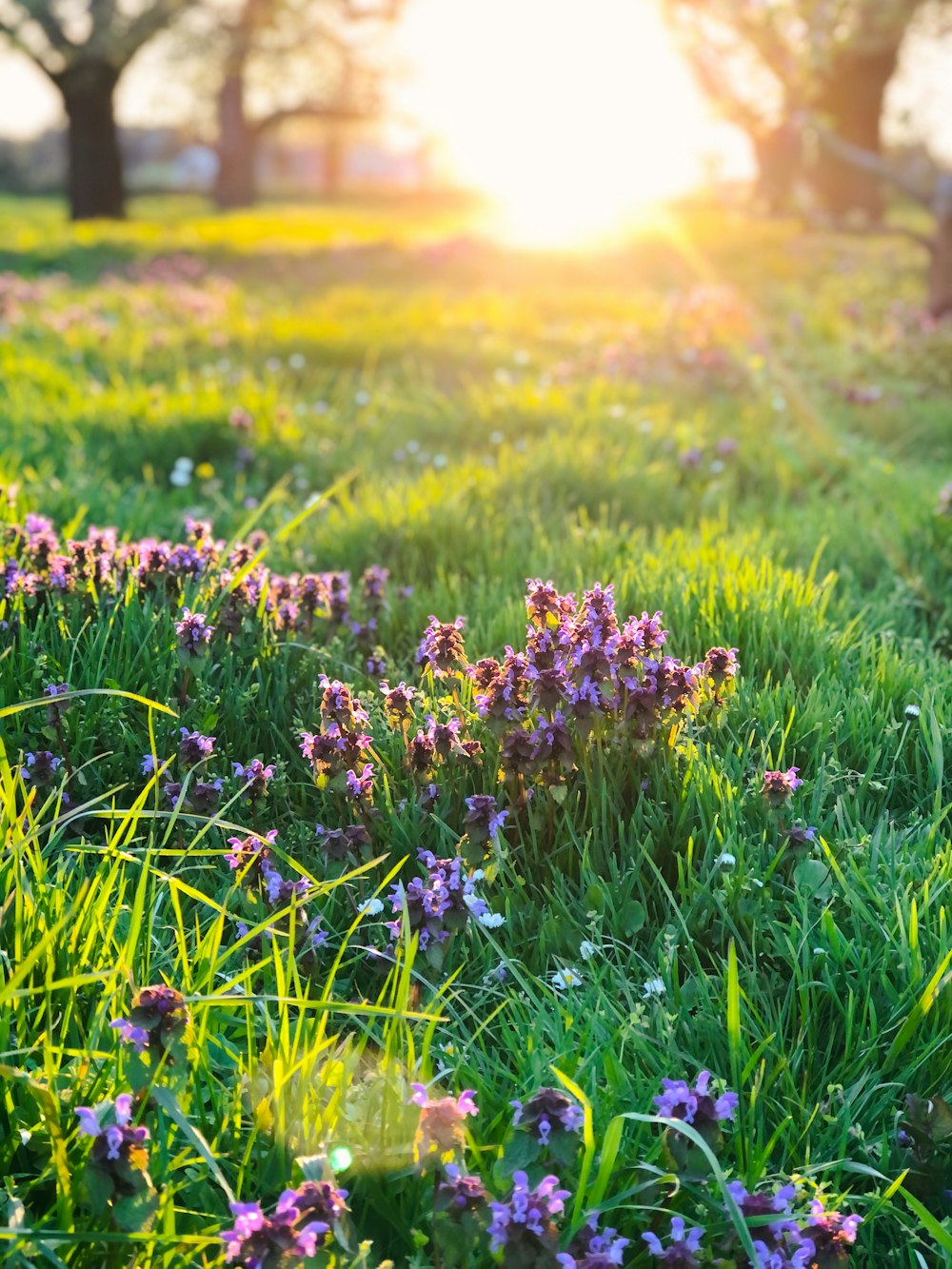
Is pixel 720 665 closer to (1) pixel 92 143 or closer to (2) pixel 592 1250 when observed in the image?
(2) pixel 592 1250

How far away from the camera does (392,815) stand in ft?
8.75

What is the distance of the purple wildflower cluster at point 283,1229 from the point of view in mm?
1508

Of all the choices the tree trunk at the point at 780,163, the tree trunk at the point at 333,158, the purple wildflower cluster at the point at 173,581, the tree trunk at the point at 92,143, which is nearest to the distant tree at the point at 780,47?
the tree trunk at the point at 780,163

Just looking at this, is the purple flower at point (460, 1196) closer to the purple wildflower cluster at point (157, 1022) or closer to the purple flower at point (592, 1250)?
the purple flower at point (592, 1250)

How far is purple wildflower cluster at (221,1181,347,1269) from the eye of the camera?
1.51 metres

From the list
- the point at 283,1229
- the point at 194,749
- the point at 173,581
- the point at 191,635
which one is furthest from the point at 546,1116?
the point at 173,581

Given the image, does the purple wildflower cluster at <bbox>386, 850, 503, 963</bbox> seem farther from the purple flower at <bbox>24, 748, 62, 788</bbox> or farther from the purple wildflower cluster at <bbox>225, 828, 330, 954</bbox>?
the purple flower at <bbox>24, 748, 62, 788</bbox>

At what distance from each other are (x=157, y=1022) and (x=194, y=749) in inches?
39.6

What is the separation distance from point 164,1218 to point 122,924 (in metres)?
0.86

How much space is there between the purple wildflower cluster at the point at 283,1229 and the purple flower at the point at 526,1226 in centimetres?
24

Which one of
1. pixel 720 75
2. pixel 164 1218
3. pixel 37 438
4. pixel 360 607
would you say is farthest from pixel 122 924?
pixel 720 75

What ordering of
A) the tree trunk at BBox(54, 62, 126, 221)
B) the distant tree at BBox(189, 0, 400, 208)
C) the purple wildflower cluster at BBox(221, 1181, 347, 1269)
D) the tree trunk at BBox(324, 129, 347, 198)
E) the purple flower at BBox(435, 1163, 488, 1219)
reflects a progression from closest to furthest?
the purple wildflower cluster at BBox(221, 1181, 347, 1269) < the purple flower at BBox(435, 1163, 488, 1219) < the tree trunk at BBox(54, 62, 126, 221) < the distant tree at BBox(189, 0, 400, 208) < the tree trunk at BBox(324, 129, 347, 198)

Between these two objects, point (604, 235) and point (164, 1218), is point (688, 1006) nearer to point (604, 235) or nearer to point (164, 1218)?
point (164, 1218)

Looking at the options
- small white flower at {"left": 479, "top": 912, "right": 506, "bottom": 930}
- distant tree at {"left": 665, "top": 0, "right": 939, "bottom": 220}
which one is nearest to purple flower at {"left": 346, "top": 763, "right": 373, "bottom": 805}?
small white flower at {"left": 479, "top": 912, "right": 506, "bottom": 930}
